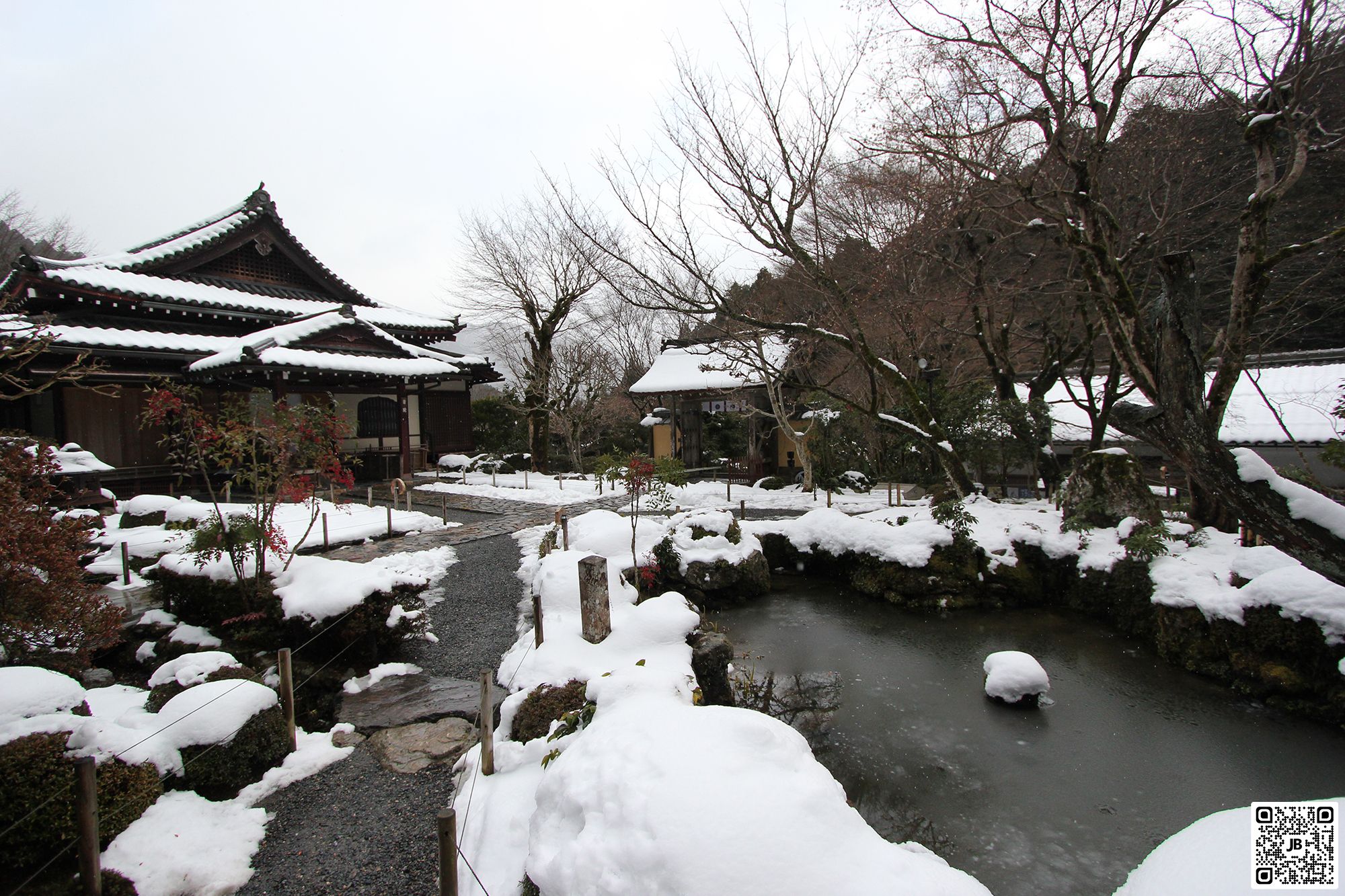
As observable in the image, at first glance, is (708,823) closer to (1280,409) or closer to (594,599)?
(594,599)

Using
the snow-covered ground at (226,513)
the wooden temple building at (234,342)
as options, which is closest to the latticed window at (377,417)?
the wooden temple building at (234,342)

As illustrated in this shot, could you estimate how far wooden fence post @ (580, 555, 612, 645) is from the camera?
559 cm

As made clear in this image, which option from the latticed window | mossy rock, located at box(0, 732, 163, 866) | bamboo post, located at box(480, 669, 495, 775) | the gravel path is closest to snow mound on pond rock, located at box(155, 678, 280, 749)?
mossy rock, located at box(0, 732, 163, 866)

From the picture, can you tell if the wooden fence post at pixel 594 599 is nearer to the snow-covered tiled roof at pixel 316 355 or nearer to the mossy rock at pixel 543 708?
the mossy rock at pixel 543 708

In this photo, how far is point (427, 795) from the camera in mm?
4410

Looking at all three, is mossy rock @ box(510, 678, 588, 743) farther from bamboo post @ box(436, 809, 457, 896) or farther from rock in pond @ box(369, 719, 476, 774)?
bamboo post @ box(436, 809, 457, 896)

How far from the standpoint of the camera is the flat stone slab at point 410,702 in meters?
5.45

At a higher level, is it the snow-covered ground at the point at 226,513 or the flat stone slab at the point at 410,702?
the snow-covered ground at the point at 226,513

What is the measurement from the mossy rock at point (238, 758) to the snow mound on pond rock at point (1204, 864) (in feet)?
17.5

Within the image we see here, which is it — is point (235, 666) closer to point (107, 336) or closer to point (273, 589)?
point (273, 589)

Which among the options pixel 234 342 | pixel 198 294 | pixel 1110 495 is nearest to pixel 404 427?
pixel 234 342

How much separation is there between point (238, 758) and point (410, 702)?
144 cm

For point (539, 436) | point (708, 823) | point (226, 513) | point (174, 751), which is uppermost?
point (539, 436)

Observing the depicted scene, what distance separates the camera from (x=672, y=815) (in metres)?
2.65
